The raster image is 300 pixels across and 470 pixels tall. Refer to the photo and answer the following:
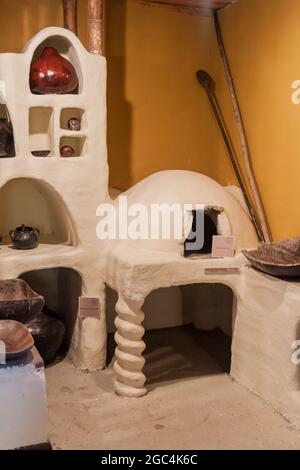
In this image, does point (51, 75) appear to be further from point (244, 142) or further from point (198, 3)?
point (198, 3)

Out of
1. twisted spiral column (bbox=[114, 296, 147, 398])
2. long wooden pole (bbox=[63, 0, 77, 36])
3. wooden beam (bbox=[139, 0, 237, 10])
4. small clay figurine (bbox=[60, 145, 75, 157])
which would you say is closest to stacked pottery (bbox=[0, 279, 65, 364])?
twisted spiral column (bbox=[114, 296, 147, 398])

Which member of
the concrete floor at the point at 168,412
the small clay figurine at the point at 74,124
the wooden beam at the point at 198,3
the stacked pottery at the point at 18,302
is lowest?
the concrete floor at the point at 168,412

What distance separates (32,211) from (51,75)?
133 centimetres

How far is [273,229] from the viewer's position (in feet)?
13.7

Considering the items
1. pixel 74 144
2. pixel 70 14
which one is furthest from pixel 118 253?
pixel 70 14

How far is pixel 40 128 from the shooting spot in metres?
4.21

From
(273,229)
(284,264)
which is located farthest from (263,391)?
(273,229)

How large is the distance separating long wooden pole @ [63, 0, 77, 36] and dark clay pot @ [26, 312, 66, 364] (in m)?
2.46

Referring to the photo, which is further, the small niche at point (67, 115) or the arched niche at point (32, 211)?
the arched niche at point (32, 211)

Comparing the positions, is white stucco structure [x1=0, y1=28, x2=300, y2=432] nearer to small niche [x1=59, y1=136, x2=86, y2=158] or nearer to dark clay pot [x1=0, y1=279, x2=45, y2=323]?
small niche [x1=59, y1=136, x2=86, y2=158]

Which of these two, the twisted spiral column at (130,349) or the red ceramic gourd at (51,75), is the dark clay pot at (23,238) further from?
the red ceramic gourd at (51,75)

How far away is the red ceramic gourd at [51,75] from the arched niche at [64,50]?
7cm

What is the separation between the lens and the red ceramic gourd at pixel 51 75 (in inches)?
147

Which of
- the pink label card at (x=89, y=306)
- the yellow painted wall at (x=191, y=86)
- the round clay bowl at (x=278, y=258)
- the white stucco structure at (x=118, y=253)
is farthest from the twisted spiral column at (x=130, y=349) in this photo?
the yellow painted wall at (x=191, y=86)
